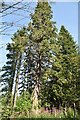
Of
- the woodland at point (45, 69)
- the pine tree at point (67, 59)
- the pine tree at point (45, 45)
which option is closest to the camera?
the woodland at point (45, 69)

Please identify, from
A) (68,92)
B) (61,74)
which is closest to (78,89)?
(68,92)

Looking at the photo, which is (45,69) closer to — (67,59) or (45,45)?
(45,45)

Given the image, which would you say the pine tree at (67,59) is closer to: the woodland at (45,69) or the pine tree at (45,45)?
the woodland at (45,69)

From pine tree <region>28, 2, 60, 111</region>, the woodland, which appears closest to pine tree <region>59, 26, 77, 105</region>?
the woodland

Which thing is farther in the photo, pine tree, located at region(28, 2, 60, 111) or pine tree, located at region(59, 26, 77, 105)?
pine tree, located at region(59, 26, 77, 105)

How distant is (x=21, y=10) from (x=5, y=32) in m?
0.24

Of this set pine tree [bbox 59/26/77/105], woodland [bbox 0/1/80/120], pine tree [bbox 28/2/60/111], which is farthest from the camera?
pine tree [bbox 59/26/77/105]

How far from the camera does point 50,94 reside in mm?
12055

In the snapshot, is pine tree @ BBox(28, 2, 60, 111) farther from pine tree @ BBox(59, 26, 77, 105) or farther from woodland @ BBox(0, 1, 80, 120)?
pine tree @ BBox(59, 26, 77, 105)

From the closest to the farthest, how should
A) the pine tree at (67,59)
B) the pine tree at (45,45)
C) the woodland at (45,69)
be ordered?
1. the woodland at (45,69)
2. the pine tree at (45,45)
3. the pine tree at (67,59)

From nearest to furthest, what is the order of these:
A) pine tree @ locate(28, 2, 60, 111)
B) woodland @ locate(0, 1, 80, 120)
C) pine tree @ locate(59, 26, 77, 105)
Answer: woodland @ locate(0, 1, 80, 120) < pine tree @ locate(28, 2, 60, 111) < pine tree @ locate(59, 26, 77, 105)

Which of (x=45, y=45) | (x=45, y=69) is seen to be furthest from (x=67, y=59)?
(x=45, y=45)

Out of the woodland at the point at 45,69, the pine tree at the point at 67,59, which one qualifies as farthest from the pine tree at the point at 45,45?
the pine tree at the point at 67,59

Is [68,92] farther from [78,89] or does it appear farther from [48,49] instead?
[48,49]
